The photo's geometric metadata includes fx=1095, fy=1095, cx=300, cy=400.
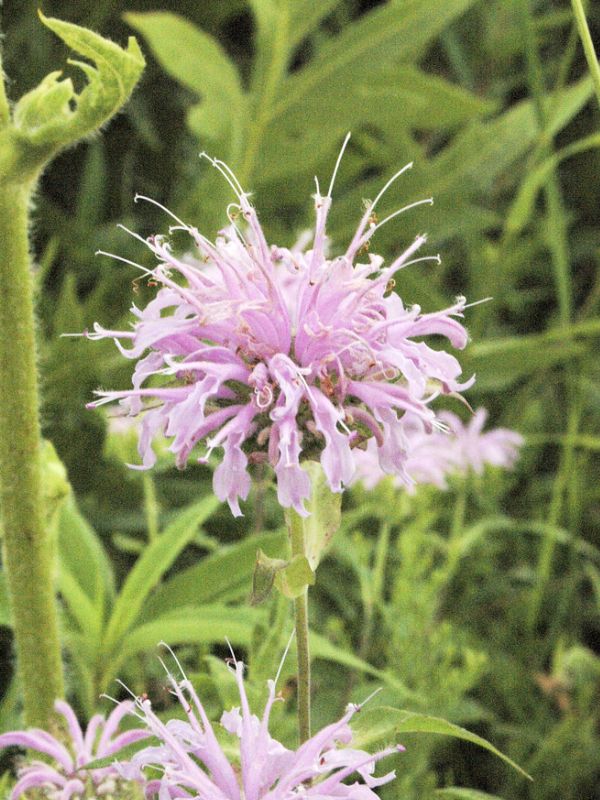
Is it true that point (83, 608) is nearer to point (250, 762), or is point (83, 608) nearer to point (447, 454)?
point (250, 762)

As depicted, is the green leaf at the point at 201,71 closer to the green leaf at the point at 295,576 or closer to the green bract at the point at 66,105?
the green bract at the point at 66,105

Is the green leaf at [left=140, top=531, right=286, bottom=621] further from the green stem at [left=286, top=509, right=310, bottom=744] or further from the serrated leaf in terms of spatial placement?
the serrated leaf

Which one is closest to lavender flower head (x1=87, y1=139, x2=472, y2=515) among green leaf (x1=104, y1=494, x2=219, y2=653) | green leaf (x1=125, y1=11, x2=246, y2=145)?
green leaf (x1=104, y1=494, x2=219, y2=653)

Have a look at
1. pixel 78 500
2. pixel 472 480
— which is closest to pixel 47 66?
pixel 78 500

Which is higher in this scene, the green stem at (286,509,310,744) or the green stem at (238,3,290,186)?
the green stem at (238,3,290,186)

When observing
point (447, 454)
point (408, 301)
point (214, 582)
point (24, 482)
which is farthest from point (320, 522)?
point (408, 301)

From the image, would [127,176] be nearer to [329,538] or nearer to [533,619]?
[533,619]
